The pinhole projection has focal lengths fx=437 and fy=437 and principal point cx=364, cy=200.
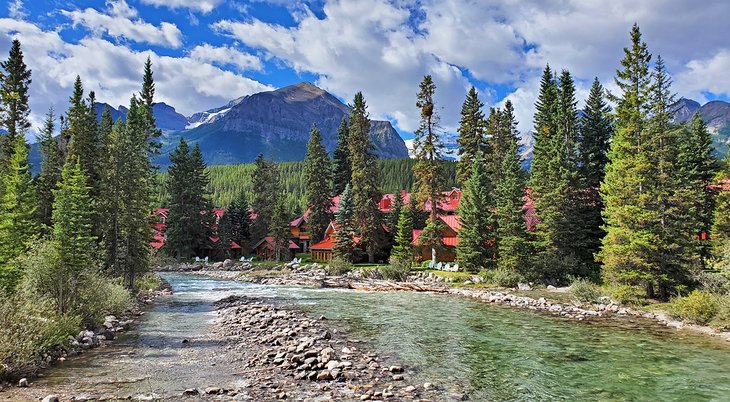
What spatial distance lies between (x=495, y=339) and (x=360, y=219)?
36675mm

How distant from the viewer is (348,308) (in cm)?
2383

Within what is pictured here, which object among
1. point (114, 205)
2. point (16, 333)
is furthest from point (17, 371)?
point (114, 205)

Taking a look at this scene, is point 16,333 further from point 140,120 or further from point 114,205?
point 140,120

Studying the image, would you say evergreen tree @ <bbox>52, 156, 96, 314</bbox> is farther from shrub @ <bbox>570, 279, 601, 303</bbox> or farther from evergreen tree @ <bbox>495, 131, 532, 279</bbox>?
evergreen tree @ <bbox>495, 131, 532, 279</bbox>

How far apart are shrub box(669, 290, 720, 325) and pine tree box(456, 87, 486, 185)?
120ft

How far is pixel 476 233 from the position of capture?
126ft

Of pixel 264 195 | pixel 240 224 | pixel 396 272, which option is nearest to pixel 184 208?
pixel 240 224

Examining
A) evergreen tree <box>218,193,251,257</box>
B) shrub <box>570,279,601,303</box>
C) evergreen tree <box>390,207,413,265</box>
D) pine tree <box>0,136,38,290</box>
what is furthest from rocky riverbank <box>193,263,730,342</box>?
pine tree <box>0,136,38,290</box>

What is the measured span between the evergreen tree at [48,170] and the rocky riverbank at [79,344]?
705 inches

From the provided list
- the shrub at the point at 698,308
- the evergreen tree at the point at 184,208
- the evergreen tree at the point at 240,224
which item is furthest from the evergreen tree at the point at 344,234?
the shrub at the point at 698,308

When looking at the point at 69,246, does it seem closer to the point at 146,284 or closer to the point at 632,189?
the point at 146,284

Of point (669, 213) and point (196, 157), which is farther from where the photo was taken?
point (196, 157)

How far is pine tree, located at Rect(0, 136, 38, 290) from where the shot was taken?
14.9 meters

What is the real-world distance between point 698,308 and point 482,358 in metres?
12.5
